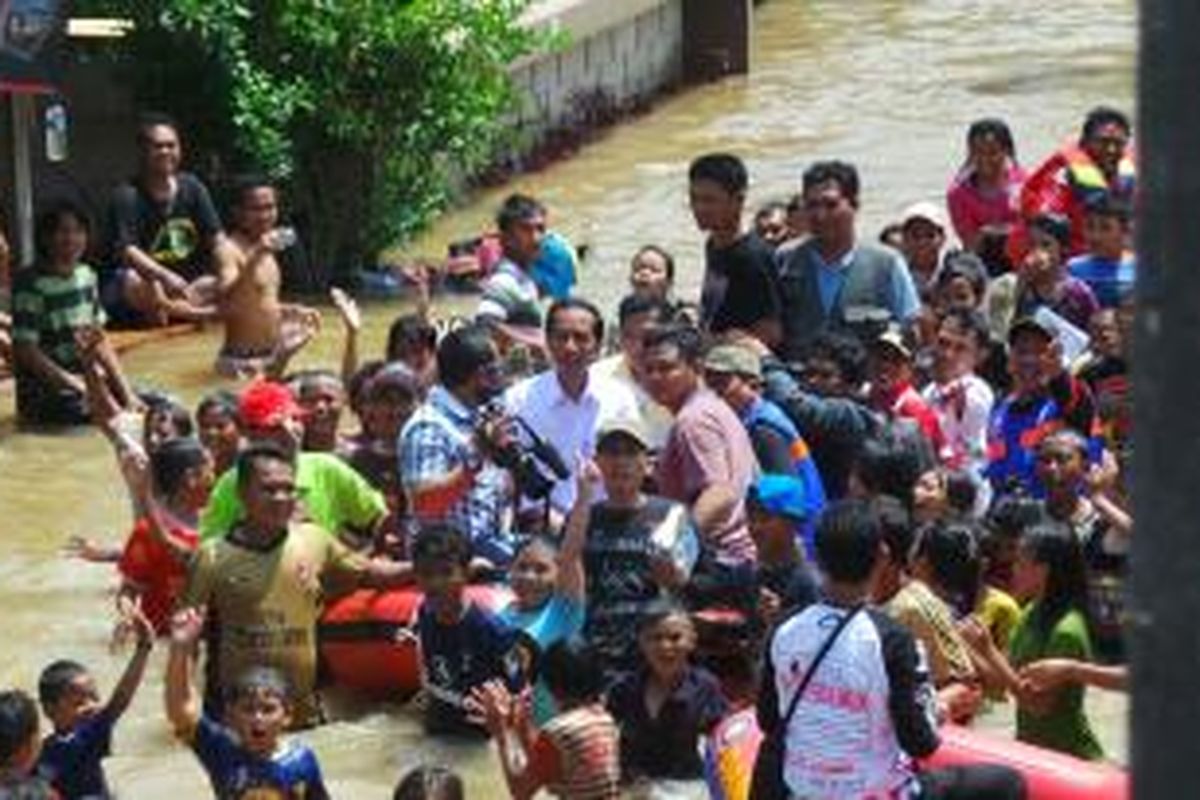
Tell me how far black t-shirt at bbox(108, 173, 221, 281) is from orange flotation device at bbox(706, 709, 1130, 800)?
283 inches

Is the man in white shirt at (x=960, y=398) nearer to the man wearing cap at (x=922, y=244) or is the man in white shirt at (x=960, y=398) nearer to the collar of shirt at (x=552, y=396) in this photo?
the collar of shirt at (x=552, y=396)

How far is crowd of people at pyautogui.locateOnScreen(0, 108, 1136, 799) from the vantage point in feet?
21.9

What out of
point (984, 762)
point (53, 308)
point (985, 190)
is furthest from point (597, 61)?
point (984, 762)

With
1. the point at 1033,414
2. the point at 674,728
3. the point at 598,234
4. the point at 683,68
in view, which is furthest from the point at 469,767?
the point at 683,68

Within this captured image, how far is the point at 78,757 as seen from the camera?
22.2 ft

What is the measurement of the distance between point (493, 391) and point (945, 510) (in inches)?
60.9

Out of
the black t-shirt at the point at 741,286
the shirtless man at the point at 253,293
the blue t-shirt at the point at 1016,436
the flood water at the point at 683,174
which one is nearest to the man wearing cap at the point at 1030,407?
the blue t-shirt at the point at 1016,436

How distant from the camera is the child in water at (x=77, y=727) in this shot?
6.75 m

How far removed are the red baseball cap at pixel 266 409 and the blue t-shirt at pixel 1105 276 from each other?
3447 millimetres

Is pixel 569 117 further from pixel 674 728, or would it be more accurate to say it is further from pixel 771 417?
pixel 674 728

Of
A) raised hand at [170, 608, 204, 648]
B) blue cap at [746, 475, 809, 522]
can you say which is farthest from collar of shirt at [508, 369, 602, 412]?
raised hand at [170, 608, 204, 648]

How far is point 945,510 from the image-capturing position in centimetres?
850

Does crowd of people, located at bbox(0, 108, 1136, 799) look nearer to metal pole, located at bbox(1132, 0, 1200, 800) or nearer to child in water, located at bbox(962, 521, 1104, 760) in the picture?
child in water, located at bbox(962, 521, 1104, 760)

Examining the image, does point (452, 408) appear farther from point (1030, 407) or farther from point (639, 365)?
point (1030, 407)
